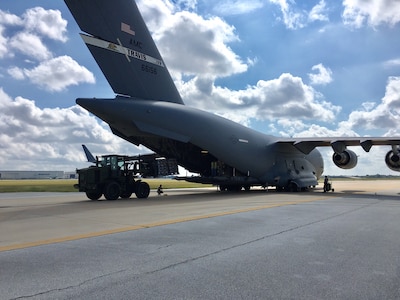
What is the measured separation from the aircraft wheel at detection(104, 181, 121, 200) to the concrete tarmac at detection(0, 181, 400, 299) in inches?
343

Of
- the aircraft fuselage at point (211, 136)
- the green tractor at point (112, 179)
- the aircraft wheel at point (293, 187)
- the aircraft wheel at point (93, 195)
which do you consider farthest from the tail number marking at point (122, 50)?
the aircraft wheel at point (293, 187)

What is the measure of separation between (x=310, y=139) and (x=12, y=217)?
20.0m

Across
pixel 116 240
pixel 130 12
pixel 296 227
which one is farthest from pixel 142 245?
pixel 130 12

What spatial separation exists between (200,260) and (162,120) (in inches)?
535

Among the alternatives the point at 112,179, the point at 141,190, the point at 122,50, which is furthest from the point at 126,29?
the point at 141,190

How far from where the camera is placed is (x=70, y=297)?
150 inches

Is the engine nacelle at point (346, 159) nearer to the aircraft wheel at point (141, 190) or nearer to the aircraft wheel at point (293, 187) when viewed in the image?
the aircraft wheel at point (293, 187)

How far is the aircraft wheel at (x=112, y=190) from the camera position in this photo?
18094 mm

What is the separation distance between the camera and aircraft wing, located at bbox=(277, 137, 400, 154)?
2342 centimetres

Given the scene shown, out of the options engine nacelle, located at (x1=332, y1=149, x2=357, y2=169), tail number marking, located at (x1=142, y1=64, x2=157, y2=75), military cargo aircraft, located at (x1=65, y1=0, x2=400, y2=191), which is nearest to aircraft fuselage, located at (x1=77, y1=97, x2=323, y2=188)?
military cargo aircraft, located at (x1=65, y1=0, x2=400, y2=191)

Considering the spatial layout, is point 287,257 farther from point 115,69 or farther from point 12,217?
point 115,69

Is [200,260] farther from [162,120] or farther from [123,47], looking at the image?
[123,47]

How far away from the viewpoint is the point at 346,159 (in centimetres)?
2769

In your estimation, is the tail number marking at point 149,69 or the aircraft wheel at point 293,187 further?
the aircraft wheel at point 293,187
